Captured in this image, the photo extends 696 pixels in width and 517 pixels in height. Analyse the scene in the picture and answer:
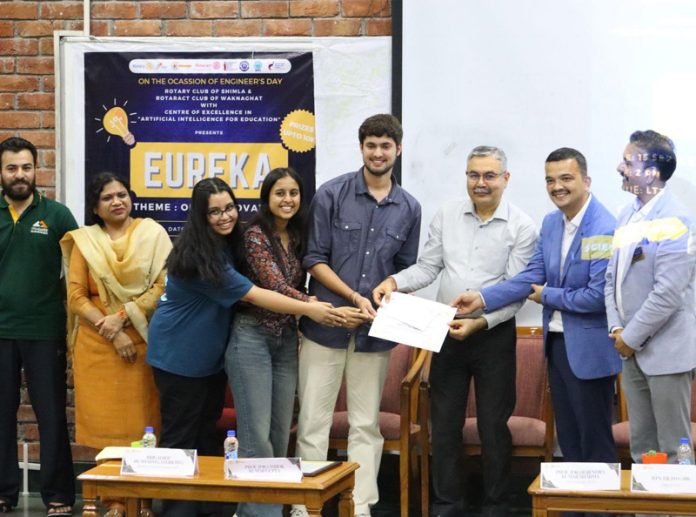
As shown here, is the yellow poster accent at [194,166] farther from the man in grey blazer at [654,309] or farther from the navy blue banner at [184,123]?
the man in grey blazer at [654,309]

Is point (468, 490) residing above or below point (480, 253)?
below

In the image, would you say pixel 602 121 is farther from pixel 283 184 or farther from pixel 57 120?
pixel 57 120

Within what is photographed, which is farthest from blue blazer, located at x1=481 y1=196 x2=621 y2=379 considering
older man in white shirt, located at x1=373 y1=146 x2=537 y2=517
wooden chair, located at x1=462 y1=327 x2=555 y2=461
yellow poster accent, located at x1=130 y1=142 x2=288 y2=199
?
yellow poster accent, located at x1=130 y1=142 x2=288 y2=199

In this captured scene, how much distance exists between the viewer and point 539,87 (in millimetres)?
5328

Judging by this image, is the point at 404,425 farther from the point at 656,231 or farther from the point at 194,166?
the point at 194,166

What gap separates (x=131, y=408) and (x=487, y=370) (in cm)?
160

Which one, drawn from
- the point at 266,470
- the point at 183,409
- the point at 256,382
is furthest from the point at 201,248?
the point at 266,470

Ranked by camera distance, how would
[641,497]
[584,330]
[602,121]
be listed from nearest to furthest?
[641,497]
[584,330]
[602,121]

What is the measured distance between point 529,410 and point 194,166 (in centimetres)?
207

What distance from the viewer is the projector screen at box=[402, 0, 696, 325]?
521cm

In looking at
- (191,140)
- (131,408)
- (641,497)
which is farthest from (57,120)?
(641,497)

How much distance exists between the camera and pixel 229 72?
557 cm

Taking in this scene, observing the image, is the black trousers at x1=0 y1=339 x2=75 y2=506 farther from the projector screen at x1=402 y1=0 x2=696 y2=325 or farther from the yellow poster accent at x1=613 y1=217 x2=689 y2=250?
the yellow poster accent at x1=613 y1=217 x2=689 y2=250

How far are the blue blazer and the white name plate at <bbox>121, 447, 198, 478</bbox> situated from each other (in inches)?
62.1
